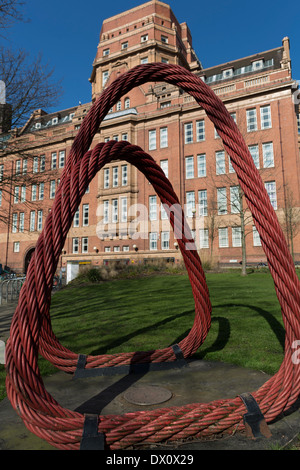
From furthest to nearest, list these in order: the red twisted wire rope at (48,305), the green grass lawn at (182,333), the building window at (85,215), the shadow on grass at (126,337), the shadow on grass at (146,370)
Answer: the building window at (85,215)
the shadow on grass at (126,337)
the green grass lawn at (182,333)
the shadow on grass at (146,370)
the red twisted wire rope at (48,305)

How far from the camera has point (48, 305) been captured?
5.32ft

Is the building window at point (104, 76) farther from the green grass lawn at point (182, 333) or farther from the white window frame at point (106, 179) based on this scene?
the green grass lawn at point (182, 333)

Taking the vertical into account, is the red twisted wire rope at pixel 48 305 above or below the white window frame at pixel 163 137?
below

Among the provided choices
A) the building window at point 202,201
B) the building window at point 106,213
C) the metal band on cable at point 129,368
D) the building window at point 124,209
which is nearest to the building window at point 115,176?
the building window at point 106,213

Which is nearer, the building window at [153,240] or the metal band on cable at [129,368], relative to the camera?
the metal band on cable at [129,368]

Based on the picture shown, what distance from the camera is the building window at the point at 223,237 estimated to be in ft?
96.0

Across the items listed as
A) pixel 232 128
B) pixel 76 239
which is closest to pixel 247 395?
pixel 232 128

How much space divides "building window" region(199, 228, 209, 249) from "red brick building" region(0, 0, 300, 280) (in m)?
0.10

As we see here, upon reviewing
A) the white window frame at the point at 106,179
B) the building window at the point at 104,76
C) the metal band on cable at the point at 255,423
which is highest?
the building window at the point at 104,76

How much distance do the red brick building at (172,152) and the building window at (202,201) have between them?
0.36ft

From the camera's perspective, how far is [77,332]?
5.25 meters

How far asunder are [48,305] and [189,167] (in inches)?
1253
